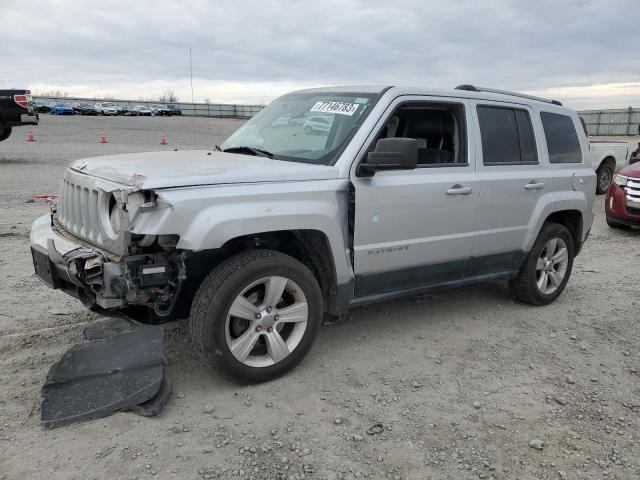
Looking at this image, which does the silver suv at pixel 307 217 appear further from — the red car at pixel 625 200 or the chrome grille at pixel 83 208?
the red car at pixel 625 200

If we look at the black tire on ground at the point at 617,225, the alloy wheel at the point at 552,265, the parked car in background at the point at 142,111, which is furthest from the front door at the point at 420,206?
the parked car in background at the point at 142,111

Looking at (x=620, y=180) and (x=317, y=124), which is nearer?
(x=317, y=124)

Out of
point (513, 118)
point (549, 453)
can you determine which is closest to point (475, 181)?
point (513, 118)

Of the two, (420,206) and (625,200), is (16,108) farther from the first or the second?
(625,200)

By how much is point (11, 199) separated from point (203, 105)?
62512 mm

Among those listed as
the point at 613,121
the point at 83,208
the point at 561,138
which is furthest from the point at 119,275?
the point at 613,121

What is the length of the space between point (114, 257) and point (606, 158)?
43.0ft

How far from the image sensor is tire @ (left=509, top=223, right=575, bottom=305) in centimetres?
521

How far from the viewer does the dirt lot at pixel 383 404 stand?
2877 millimetres

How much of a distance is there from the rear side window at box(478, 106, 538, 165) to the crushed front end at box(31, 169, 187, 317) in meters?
2.77

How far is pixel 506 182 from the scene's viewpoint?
4695 millimetres

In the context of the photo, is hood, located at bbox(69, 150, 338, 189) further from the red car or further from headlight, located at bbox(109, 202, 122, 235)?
the red car

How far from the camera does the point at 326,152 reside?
3.90 m

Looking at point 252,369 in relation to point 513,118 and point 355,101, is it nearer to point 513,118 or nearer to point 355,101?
point 355,101
